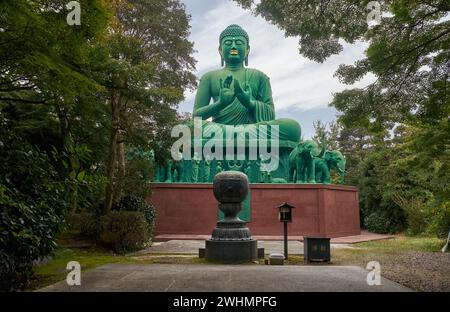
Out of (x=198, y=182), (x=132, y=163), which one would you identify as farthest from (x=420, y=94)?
(x=198, y=182)

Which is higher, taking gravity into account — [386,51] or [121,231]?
[386,51]

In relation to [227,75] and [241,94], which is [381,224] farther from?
[241,94]

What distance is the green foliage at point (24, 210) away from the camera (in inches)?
199

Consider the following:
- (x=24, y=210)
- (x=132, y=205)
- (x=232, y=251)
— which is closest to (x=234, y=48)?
(x=132, y=205)

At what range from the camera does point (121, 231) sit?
34.4ft

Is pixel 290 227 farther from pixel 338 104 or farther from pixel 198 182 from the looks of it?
pixel 338 104

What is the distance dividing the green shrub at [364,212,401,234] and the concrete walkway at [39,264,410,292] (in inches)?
643

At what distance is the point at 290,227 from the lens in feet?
51.6

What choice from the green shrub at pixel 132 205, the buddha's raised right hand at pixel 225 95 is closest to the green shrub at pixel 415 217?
the buddha's raised right hand at pixel 225 95

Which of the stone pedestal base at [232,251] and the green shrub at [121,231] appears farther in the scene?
the green shrub at [121,231]

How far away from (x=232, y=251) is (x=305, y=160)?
10.3 metres

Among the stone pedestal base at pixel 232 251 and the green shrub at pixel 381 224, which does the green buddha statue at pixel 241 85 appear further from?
the stone pedestal base at pixel 232 251

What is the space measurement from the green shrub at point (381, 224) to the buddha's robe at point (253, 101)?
7.73 metres

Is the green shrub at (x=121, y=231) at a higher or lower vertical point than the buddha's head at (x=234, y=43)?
lower
